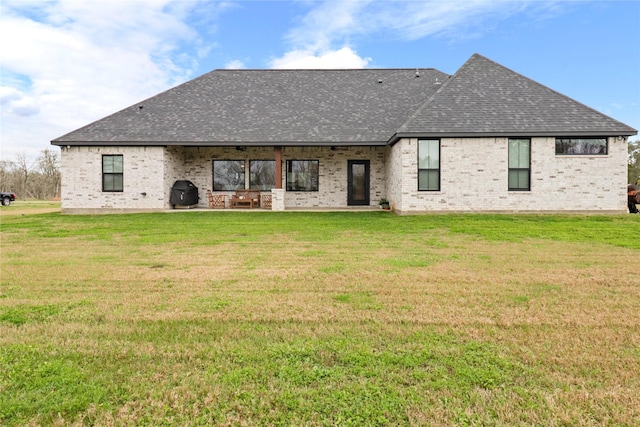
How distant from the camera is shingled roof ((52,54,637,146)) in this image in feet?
47.3

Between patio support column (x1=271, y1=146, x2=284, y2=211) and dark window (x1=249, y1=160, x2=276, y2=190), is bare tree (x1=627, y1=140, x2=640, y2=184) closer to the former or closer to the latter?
dark window (x1=249, y1=160, x2=276, y2=190)

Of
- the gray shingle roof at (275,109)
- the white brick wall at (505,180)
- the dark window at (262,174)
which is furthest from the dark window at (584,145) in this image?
the dark window at (262,174)

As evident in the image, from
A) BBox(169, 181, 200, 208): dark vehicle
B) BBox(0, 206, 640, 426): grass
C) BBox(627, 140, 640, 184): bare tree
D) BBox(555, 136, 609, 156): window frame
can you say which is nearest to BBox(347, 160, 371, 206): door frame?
BBox(169, 181, 200, 208): dark vehicle

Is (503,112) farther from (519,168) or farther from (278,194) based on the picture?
(278,194)

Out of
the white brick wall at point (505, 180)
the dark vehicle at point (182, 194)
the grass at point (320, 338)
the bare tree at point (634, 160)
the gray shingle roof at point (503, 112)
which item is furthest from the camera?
the bare tree at point (634, 160)

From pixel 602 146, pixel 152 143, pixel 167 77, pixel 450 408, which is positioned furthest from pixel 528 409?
pixel 167 77

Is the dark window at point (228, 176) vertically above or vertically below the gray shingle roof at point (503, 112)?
below

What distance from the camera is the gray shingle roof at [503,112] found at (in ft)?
46.0

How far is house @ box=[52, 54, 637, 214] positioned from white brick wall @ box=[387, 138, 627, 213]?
0.04 m

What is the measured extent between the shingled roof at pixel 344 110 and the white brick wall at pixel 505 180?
570 millimetres

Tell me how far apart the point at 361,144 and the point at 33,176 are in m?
51.0

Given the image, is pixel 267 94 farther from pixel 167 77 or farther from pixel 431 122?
pixel 167 77

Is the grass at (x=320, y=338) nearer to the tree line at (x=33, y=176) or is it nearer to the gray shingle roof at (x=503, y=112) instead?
the gray shingle roof at (x=503, y=112)

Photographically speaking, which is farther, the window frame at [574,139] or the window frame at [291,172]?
the window frame at [291,172]
